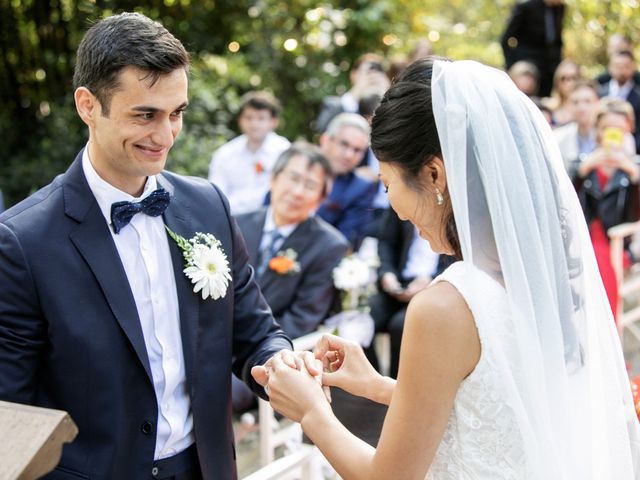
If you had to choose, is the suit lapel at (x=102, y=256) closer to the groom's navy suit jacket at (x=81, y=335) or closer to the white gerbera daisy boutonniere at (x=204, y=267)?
the groom's navy suit jacket at (x=81, y=335)

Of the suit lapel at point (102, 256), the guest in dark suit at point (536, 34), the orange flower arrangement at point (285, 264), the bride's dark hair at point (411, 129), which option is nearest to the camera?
the bride's dark hair at point (411, 129)

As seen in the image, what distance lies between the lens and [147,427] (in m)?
2.10

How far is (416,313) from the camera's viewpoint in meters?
1.83

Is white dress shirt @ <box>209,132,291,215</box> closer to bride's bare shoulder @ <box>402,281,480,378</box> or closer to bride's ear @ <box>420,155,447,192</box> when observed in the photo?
bride's ear @ <box>420,155,447,192</box>

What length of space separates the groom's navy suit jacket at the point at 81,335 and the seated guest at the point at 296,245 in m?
2.22

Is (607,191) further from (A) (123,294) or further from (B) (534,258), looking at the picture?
(A) (123,294)

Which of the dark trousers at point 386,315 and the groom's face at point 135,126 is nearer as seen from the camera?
the groom's face at point 135,126

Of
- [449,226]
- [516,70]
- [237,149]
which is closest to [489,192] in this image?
[449,226]

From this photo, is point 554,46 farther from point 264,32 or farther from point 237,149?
point 237,149

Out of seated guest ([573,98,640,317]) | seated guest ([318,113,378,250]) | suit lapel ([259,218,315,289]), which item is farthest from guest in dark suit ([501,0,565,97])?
suit lapel ([259,218,315,289])

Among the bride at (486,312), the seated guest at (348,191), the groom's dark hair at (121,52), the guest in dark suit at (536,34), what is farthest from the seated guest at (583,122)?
the groom's dark hair at (121,52)

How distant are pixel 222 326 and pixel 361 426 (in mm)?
2594

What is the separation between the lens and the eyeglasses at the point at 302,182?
4.72m

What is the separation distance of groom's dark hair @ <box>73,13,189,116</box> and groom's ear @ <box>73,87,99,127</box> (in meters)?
0.02
